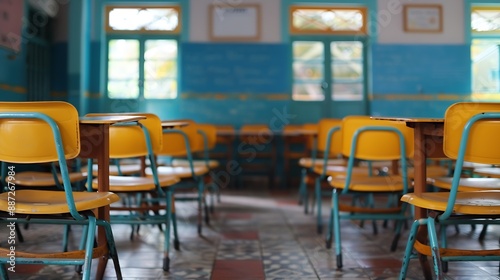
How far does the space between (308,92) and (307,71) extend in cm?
31

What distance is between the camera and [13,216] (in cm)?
159

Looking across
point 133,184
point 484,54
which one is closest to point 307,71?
point 484,54

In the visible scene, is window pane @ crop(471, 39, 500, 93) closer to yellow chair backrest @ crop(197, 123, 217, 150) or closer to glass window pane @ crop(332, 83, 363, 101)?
glass window pane @ crop(332, 83, 363, 101)

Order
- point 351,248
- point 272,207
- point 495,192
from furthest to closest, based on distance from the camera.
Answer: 1. point 272,207
2. point 351,248
3. point 495,192

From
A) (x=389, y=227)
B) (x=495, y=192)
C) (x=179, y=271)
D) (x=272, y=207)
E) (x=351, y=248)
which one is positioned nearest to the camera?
(x=495, y=192)

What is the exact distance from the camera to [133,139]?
235cm

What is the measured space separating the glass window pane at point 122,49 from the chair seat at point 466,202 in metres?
5.57

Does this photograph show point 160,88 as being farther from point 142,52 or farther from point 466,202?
point 466,202

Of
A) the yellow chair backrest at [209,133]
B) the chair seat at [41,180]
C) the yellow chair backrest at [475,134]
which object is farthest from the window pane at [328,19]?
the yellow chair backrest at [475,134]

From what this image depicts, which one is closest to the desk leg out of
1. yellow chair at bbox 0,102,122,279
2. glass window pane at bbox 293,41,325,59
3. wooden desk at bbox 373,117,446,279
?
wooden desk at bbox 373,117,446,279

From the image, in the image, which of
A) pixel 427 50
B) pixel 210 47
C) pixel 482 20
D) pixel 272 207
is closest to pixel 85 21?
pixel 210 47

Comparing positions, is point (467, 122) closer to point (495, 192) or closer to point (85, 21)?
point (495, 192)

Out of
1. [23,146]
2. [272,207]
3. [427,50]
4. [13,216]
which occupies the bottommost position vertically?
[272,207]

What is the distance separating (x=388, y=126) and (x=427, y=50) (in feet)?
16.0
